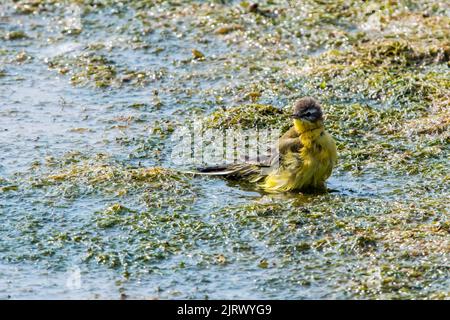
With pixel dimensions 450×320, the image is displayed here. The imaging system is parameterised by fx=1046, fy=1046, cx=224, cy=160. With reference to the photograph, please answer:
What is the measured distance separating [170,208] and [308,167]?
4.31 ft

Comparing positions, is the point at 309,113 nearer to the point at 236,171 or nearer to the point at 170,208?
the point at 236,171

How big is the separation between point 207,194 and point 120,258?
153 cm

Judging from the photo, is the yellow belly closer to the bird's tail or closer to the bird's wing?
the bird's wing

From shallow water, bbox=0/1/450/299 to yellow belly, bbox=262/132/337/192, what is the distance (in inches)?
7.9

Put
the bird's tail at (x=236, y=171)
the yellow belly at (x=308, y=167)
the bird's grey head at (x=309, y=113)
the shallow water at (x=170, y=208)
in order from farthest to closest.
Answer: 1. the bird's tail at (x=236, y=171)
2. the bird's grey head at (x=309, y=113)
3. the yellow belly at (x=308, y=167)
4. the shallow water at (x=170, y=208)

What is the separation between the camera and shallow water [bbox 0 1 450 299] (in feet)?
26.0

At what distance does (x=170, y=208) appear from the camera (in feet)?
30.6

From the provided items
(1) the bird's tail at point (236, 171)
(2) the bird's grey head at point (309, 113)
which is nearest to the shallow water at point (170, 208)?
(1) the bird's tail at point (236, 171)

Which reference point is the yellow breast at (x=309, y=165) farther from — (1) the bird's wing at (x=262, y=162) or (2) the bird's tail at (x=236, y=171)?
(2) the bird's tail at (x=236, y=171)

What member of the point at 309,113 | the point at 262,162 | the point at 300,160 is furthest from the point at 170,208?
the point at 309,113

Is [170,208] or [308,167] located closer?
[170,208]

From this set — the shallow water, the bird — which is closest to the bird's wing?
the bird

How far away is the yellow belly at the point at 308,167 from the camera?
31.2 feet

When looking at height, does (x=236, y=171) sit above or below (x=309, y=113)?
below
